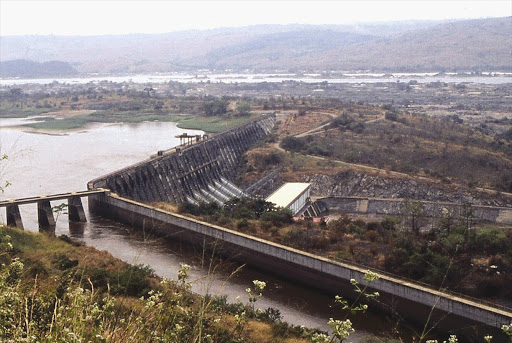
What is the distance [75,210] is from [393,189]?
23516mm

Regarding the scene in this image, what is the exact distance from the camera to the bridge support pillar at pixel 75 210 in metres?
33.0

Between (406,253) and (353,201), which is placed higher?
(406,253)

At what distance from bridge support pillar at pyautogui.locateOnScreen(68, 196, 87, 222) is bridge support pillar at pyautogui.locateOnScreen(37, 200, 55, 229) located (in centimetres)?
118

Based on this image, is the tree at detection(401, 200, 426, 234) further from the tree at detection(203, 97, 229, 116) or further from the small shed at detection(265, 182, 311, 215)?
the tree at detection(203, 97, 229, 116)

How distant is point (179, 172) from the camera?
142ft

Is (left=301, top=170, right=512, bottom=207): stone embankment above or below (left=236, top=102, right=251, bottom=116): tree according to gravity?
below

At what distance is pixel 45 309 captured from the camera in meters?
7.20

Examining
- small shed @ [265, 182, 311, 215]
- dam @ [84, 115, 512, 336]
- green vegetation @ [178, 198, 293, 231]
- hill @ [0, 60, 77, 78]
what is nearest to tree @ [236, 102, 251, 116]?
dam @ [84, 115, 512, 336]

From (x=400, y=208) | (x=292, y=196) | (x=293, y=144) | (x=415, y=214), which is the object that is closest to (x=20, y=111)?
(x=293, y=144)

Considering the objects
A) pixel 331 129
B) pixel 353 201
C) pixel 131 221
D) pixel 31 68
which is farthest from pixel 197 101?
pixel 31 68

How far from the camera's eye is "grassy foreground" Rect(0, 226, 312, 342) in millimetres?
5379

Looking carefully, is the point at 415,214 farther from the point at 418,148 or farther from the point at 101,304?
the point at 101,304

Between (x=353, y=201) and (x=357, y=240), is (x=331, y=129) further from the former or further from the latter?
(x=357, y=240)

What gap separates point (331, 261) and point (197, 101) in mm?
72361
